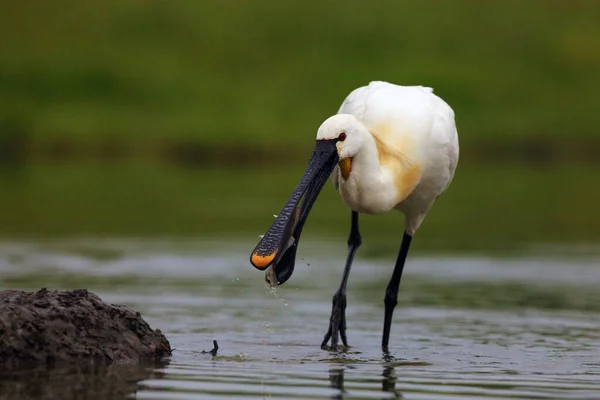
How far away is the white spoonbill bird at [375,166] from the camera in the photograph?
10648mm

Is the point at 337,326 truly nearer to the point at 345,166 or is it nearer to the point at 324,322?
the point at 324,322

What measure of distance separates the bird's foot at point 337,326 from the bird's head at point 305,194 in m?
1.40

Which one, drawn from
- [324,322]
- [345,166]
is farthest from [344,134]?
[324,322]

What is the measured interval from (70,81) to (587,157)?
30.9m

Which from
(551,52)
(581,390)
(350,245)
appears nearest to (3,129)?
(551,52)

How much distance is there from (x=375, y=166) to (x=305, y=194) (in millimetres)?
716

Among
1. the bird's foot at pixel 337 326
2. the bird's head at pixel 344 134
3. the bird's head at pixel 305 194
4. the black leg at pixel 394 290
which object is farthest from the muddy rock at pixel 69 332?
the black leg at pixel 394 290

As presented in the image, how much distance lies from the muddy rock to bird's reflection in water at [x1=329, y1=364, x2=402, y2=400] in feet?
4.41

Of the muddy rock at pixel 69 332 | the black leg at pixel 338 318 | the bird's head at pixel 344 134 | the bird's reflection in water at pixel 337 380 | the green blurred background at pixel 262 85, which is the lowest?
the bird's reflection in water at pixel 337 380

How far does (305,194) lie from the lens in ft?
35.2

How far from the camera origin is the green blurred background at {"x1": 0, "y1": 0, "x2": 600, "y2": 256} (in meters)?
44.8

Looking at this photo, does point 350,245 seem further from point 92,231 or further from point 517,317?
point 92,231

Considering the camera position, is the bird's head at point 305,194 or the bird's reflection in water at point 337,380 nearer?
the bird's reflection in water at point 337,380

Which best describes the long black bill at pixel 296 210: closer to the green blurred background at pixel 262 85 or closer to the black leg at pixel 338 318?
the black leg at pixel 338 318
